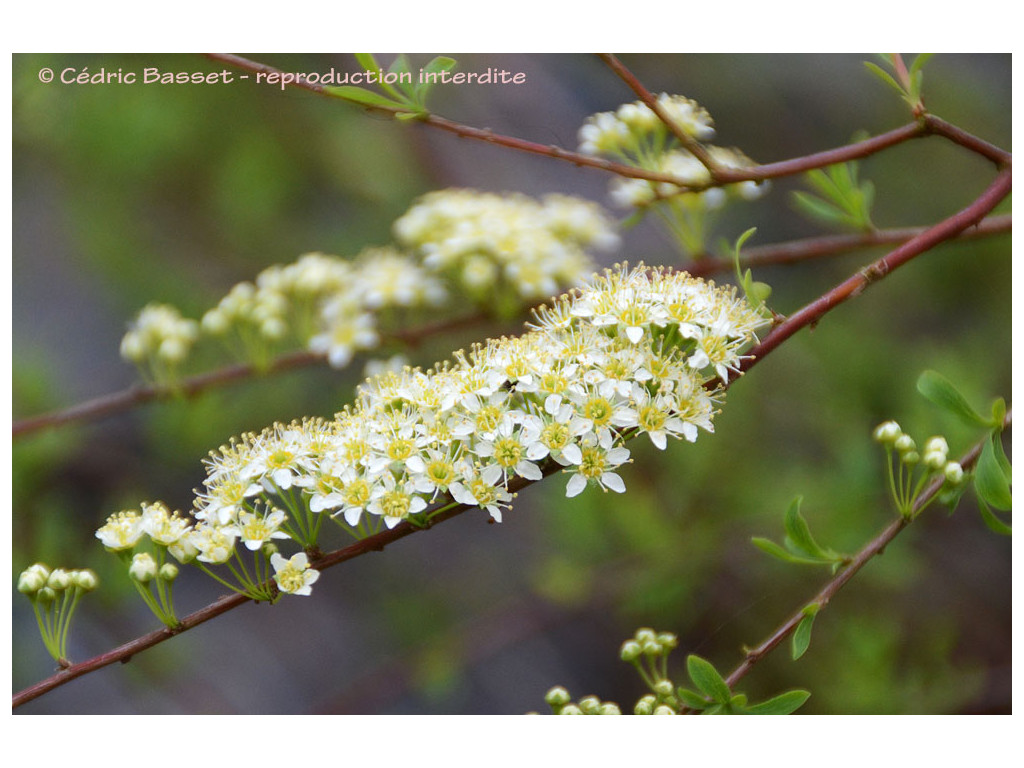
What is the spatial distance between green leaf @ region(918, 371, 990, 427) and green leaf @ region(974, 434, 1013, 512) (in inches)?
2.1

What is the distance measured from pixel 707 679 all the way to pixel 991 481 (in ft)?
1.82

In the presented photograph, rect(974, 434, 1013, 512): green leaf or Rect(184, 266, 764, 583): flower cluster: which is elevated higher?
Rect(184, 266, 764, 583): flower cluster

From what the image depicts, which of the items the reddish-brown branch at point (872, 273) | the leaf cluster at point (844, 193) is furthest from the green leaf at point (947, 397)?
the leaf cluster at point (844, 193)

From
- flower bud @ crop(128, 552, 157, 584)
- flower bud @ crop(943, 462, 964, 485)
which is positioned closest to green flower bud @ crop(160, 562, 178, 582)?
flower bud @ crop(128, 552, 157, 584)

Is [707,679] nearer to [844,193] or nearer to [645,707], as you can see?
[645,707]

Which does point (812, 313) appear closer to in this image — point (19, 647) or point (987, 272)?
point (987, 272)

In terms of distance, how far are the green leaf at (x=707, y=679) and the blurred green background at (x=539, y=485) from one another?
562 millimetres

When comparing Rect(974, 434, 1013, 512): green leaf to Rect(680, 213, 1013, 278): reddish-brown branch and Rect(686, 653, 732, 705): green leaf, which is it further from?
Rect(680, 213, 1013, 278): reddish-brown branch

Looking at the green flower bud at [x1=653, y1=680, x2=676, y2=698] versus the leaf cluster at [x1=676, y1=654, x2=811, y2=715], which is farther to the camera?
the green flower bud at [x1=653, y1=680, x2=676, y2=698]

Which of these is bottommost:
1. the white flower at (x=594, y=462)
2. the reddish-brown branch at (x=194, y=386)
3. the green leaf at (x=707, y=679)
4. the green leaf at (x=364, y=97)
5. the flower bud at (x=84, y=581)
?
the green leaf at (x=707, y=679)

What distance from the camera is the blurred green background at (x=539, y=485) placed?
7.13 ft

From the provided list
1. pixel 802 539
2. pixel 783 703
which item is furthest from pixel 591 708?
pixel 802 539

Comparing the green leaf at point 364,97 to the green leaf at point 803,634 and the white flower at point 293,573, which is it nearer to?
the white flower at point 293,573

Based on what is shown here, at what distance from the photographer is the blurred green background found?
2172 millimetres
